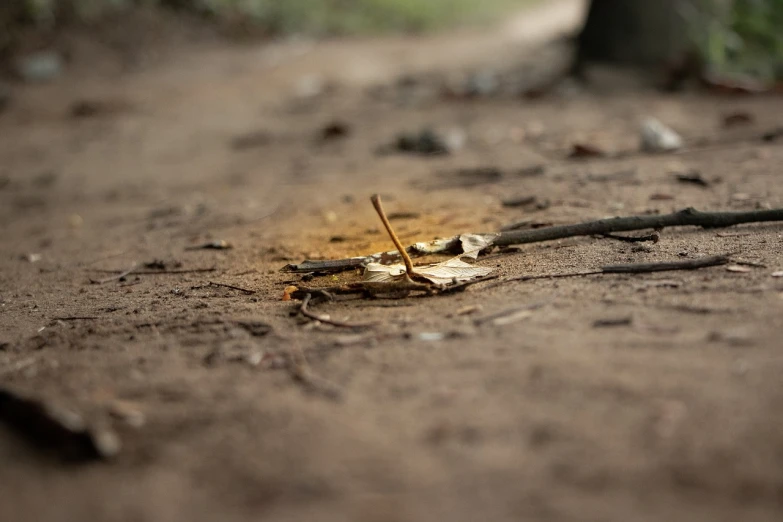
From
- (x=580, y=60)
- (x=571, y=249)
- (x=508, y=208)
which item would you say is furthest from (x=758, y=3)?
(x=571, y=249)

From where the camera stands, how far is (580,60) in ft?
20.9

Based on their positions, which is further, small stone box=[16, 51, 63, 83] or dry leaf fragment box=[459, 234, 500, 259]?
small stone box=[16, 51, 63, 83]

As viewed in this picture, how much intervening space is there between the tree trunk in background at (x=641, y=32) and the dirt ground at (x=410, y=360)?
1994mm

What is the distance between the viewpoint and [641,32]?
602cm

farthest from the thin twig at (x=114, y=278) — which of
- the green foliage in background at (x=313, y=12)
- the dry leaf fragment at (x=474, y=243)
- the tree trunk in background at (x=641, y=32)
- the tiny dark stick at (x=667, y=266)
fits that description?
the green foliage in background at (x=313, y=12)

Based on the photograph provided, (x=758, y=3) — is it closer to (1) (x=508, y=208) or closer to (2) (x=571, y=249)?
(1) (x=508, y=208)

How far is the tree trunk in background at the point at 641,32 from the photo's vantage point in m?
5.98

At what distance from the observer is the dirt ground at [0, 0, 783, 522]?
4.26 feet

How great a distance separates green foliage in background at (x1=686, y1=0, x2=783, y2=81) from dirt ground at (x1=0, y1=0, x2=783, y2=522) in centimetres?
205

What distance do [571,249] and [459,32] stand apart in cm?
1051

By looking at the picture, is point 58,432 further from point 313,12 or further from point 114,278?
point 313,12

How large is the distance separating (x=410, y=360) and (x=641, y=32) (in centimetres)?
520

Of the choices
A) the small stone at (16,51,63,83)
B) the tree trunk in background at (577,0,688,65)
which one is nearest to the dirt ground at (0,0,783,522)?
the tree trunk in background at (577,0,688,65)

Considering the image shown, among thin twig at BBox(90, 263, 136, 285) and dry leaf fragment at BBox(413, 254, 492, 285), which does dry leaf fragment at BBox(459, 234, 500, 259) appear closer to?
dry leaf fragment at BBox(413, 254, 492, 285)
